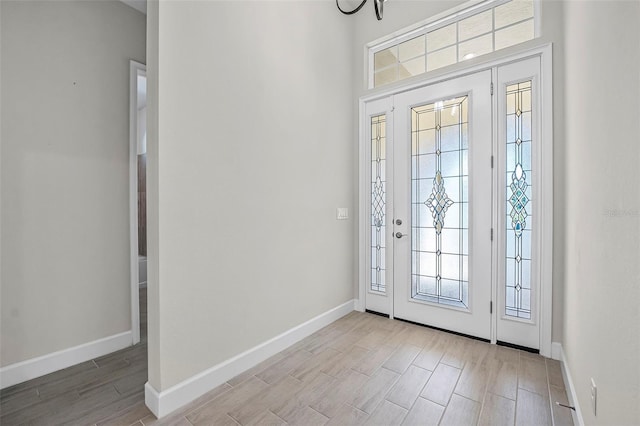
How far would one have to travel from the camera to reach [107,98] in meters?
2.39

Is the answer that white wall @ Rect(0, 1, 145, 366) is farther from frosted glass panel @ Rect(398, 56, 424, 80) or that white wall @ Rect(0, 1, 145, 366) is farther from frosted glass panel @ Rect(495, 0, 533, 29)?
frosted glass panel @ Rect(495, 0, 533, 29)

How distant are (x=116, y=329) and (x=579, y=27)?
384cm

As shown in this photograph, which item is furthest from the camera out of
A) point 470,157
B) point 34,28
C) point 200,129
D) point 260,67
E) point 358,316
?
point 358,316

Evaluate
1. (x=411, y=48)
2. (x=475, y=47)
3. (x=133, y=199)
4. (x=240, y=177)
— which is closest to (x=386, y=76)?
(x=411, y=48)

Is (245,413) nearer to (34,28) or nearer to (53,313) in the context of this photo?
(53,313)

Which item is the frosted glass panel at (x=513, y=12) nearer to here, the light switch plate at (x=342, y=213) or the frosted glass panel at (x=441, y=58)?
the frosted glass panel at (x=441, y=58)

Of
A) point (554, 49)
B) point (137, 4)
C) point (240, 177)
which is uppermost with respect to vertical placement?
point (137, 4)

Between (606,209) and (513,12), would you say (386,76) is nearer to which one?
(513,12)

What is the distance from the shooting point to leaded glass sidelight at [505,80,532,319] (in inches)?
91.0

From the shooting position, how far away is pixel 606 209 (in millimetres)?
1120

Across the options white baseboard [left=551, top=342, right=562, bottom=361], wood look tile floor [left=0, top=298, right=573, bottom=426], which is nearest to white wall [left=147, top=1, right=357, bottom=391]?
wood look tile floor [left=0, top=298, right=573, bottom=426]

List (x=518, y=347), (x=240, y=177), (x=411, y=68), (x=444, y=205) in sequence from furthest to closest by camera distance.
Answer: (x=411, y=68) < (x=444, y=205) < (x=518, y=347) < (x=240, y=177)

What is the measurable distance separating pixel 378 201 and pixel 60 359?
3.01 meters

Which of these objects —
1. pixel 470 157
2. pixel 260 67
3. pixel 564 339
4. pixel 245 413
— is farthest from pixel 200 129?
pixel 564 339
